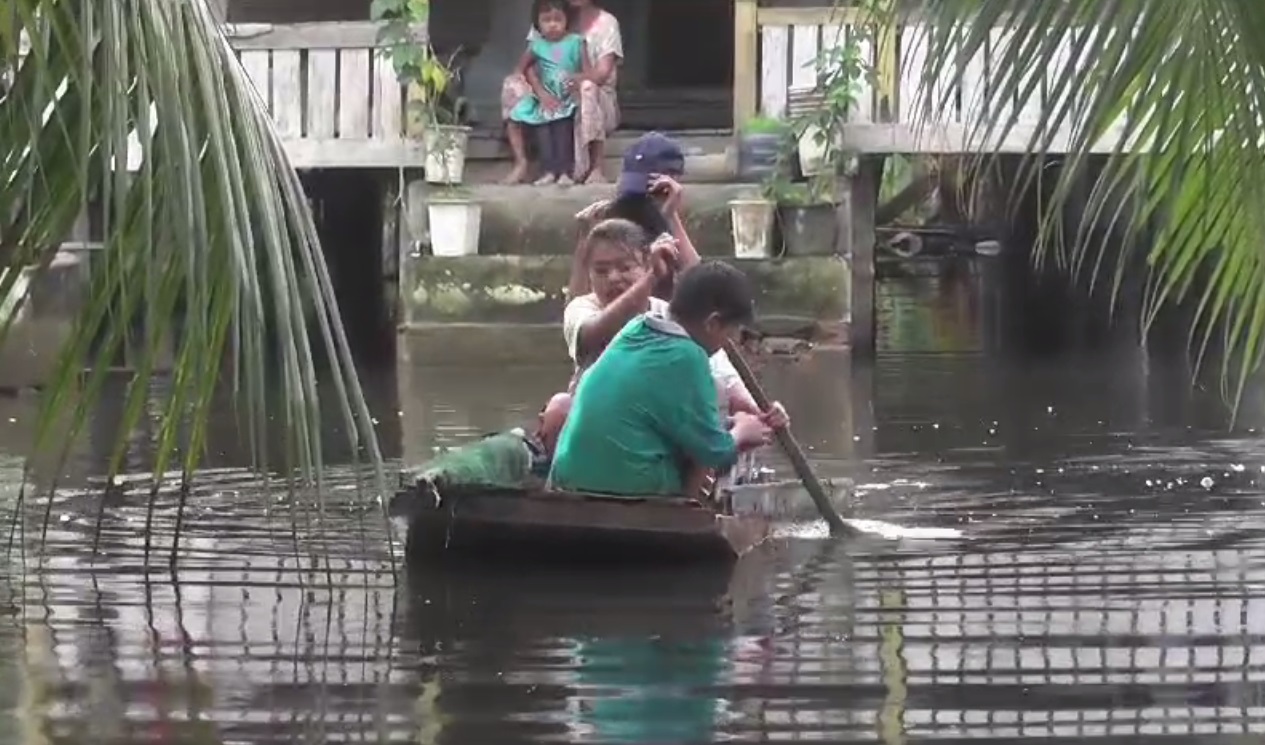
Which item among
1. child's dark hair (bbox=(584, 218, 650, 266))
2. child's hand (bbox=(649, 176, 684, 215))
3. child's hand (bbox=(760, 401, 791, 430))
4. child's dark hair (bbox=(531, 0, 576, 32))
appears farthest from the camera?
child's dark hair (bbox=(531, 0, 576, 32))

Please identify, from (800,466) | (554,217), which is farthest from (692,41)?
(800,466)

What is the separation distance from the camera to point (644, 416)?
7762 mm

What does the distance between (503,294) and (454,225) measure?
0.61 meters

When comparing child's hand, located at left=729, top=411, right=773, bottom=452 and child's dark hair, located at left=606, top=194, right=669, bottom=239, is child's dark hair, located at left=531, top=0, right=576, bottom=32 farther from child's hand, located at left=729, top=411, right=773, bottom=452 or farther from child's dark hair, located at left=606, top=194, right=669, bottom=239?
child's hand, located at left=729, top=411, right=773, bottom=452

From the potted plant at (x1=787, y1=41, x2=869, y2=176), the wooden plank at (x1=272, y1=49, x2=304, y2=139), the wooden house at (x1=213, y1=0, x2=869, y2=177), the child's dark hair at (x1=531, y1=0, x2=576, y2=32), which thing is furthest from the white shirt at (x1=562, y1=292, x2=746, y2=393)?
the child's dark hair at (x1=531, y1=0, x2=576, y2=32)

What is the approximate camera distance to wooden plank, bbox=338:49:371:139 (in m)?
16.0

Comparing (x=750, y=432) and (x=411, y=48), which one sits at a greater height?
(x=411, y=48)

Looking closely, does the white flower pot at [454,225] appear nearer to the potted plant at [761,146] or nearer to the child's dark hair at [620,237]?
the potted plant at [761,146]

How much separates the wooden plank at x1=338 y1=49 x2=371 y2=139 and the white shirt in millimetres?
7743

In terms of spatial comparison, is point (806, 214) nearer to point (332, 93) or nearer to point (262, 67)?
point (332, 93)

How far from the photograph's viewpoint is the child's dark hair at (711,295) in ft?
25.0

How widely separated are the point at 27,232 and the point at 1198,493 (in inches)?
290

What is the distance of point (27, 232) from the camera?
10.6 ft

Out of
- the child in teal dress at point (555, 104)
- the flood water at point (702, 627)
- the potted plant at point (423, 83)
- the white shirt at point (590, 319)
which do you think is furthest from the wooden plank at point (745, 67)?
the white shirt at point (590, 319)
